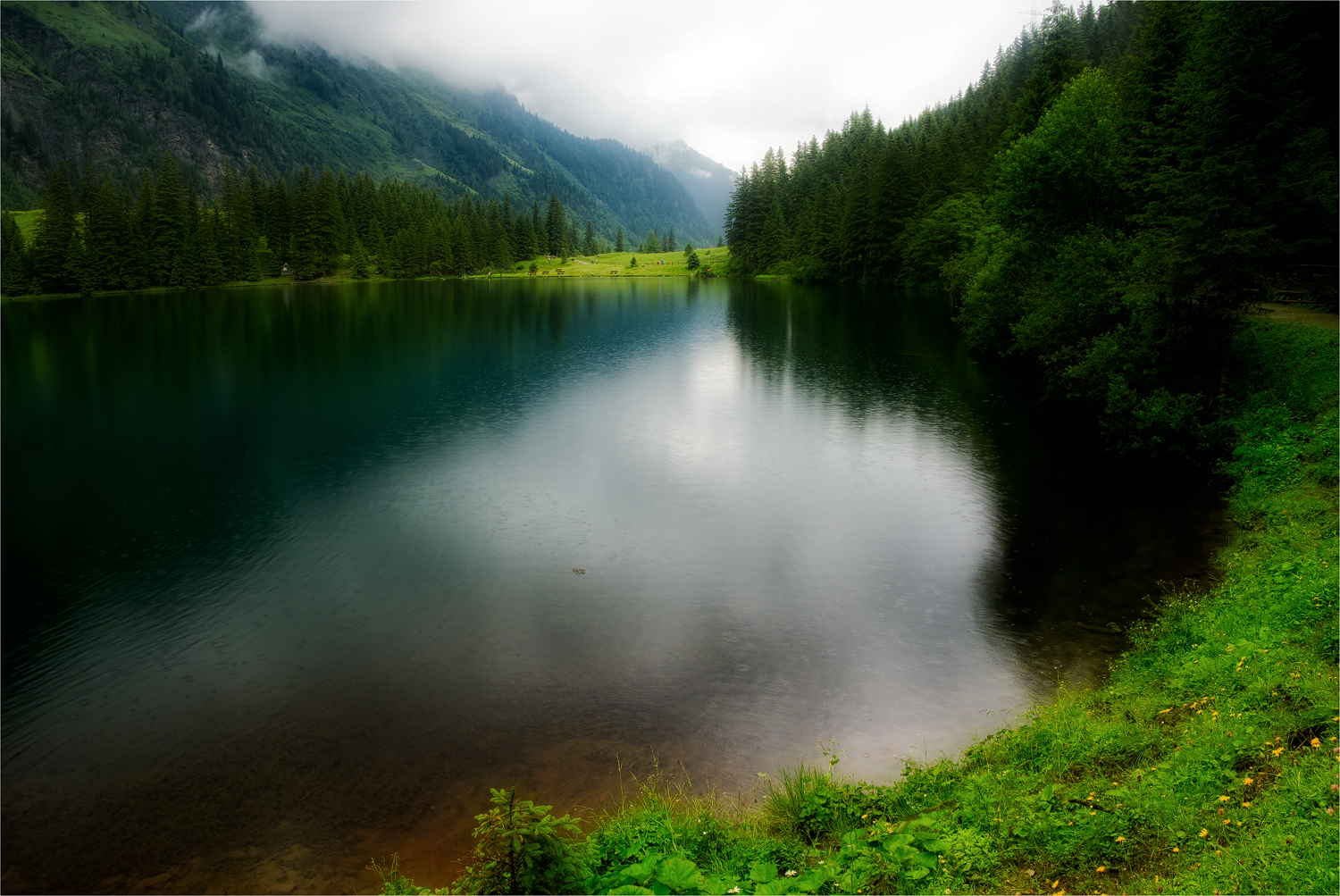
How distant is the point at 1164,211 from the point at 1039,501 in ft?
42.1

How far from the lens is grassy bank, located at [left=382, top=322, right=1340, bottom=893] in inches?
262

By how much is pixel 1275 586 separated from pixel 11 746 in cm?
2176

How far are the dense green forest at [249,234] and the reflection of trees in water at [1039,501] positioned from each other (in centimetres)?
10045

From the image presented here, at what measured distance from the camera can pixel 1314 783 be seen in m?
7.01

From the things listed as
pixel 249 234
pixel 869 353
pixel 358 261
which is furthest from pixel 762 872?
pixel 358 261

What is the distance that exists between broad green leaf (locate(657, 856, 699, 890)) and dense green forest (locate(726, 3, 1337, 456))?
22878mm

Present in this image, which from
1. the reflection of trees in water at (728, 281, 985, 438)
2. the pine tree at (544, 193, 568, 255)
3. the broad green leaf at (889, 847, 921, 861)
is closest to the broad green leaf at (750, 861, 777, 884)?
the broad green leaf at (889, 847, 921, 861)

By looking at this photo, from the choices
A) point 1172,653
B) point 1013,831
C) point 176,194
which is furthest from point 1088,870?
point 176,194

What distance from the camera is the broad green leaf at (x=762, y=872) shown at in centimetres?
677

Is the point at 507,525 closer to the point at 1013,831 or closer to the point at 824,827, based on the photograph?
the point at 824,827

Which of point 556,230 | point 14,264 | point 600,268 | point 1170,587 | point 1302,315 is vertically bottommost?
point 1170,587

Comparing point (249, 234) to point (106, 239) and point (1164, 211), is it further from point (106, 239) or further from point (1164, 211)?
point (1164, 211)

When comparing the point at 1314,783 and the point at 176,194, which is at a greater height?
the point at 176,194

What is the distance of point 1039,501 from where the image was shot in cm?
2134
